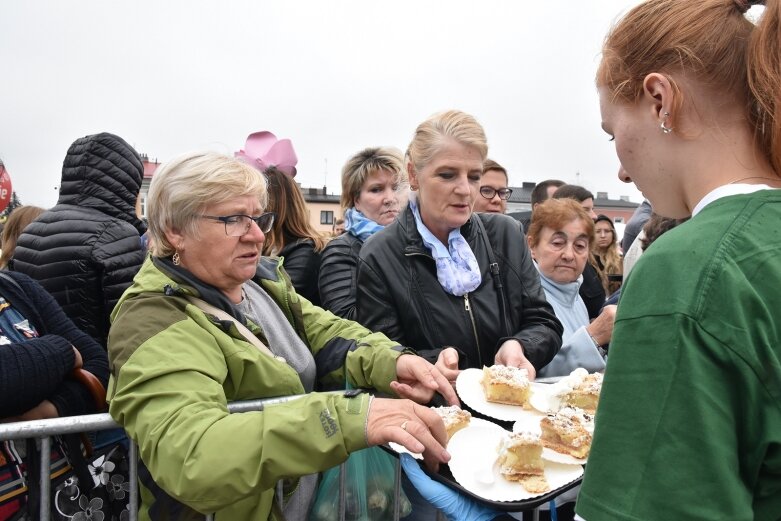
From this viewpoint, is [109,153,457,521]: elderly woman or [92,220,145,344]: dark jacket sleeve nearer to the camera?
[109,153,457,521]: elderly woman

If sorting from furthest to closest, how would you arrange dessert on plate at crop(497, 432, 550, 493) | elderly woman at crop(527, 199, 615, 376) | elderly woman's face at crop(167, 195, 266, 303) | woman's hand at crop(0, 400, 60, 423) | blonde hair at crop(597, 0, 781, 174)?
elderly woman at crop(527, 199, 615, 376) → elderly woman's face at crop(167, 195, 266, 303) → woman's hand at crop(0, 400, 60, 423) → dessert on plate at crop(497, 432, 550, 493) → blonde hair at crop(597, 0, 781, 174)

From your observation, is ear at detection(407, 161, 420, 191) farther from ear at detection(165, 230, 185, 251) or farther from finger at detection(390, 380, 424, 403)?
ear at detection(165, 230, 185, 251)

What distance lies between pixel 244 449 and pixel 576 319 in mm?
2654

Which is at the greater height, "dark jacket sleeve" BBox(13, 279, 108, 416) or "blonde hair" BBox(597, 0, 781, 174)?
"blonde hair" BBox(597, 0, 781, 174)

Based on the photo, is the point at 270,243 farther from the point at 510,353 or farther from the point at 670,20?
the point at 670,20

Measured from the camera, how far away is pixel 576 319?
359 cm

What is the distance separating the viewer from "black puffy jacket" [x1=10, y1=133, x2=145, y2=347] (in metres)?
3.13

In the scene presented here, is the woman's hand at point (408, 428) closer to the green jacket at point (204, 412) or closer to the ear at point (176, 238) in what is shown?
the green jacket at point (204, 412)

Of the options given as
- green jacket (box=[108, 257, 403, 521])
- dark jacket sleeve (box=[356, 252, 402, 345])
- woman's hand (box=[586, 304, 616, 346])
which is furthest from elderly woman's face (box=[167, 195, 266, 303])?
woman's hand (box=[586, 304, 616, 346])

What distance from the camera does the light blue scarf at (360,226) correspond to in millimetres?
3824

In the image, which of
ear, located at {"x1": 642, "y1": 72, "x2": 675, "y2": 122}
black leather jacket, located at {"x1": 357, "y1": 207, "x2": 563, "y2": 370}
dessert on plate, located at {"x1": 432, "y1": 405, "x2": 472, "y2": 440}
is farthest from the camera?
black leather jacket, located at {"x1": 357, "y1": 207, "x2": 563, "y2": 370}

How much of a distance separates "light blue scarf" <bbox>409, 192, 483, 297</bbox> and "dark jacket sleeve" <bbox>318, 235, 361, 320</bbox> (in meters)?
0.59

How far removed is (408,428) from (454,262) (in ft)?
4.42

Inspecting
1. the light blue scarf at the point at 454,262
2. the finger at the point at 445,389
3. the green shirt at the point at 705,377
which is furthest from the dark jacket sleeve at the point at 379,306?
the green shirt at the point at 705,377
